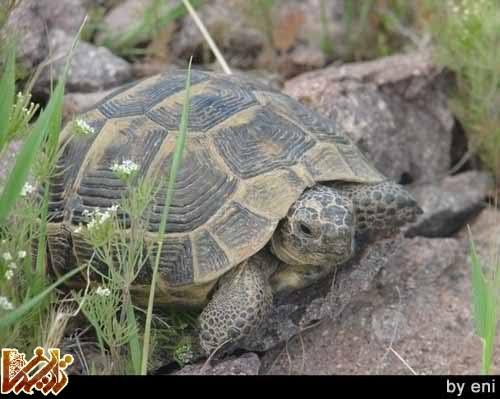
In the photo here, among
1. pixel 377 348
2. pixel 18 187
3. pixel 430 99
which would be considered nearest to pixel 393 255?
pixel 377 348

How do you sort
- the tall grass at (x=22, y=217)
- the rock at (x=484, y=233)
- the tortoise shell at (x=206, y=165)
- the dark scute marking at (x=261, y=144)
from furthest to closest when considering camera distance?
the rock at (x=484, y=233), the dark scute marking at (x=261, y=144), the tortoise shell at (x=206, y=165), the tall grass at (x=22, y=217)

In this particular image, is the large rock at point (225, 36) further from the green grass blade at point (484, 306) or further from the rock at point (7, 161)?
the green grass blade at point (484, 306)

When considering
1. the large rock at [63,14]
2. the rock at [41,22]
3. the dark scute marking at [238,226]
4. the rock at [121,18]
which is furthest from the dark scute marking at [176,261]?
the rock at [121,18]

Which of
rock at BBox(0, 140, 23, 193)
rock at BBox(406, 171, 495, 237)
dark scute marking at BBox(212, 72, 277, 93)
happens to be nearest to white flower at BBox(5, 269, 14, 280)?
rock at BBox(0, 140, 23, 193)

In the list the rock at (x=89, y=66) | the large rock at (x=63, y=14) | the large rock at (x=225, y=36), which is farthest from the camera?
the large rock at (x=225, y=36)

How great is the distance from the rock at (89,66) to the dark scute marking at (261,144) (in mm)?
1628

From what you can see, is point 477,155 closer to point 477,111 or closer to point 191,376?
point 477,111

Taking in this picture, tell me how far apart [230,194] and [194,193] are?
139 mm

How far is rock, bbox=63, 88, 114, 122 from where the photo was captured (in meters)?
3.99

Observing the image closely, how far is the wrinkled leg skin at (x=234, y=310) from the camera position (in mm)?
2760

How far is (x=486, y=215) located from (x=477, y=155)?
0.48m

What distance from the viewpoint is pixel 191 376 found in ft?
8.55

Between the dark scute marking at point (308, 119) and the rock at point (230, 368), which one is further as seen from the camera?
the dark scute marking at point (308, 119)

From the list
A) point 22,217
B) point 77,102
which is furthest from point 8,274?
point 77,102
